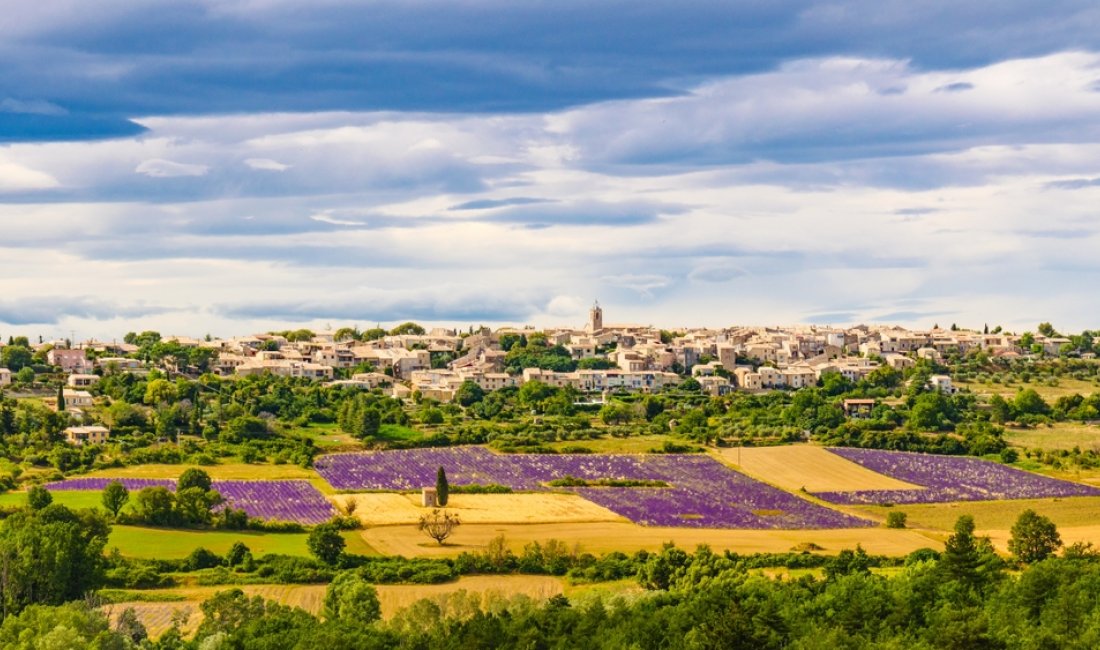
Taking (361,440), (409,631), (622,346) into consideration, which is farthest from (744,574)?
(622,346)

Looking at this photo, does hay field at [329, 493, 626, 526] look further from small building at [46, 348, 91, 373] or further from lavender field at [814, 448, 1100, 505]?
small building at [46, 348, 91, 373]

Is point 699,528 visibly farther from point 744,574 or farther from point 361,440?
point 361,440

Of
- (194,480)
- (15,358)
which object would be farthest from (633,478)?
(15,358)

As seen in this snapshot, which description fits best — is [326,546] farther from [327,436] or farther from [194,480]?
[327,436]

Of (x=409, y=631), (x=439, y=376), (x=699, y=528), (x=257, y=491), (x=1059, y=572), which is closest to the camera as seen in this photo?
(x=409, y=631)

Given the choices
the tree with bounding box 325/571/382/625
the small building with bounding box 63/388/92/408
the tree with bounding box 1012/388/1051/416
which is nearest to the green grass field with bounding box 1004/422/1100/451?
the tree with bounding box 1012/388/1051/416

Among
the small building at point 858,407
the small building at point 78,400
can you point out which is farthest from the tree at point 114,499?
the small building at point 858,407
